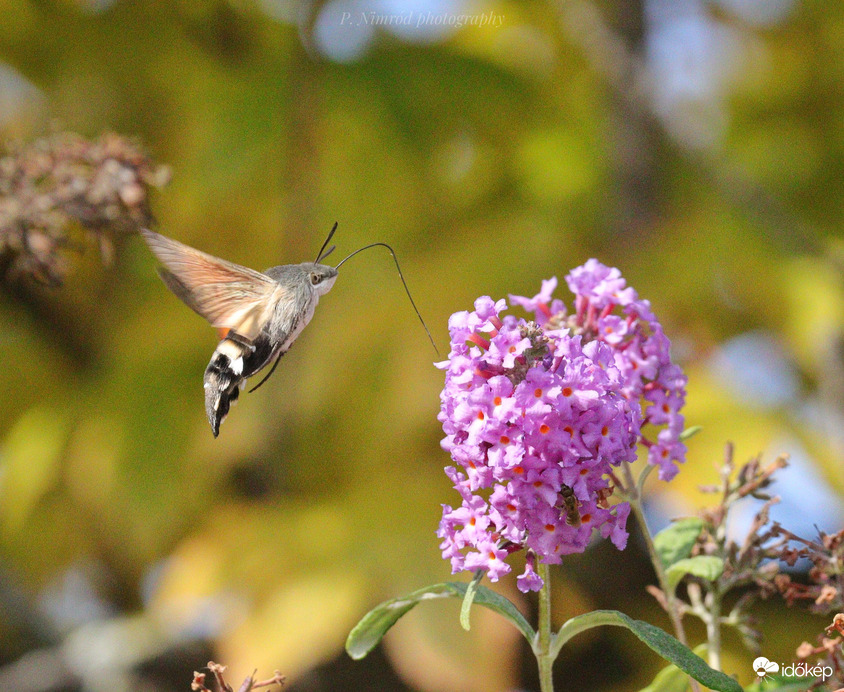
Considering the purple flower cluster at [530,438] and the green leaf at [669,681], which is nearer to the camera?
the purple flower cluster at [530,438]

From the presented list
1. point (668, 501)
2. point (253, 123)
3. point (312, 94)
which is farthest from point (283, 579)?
point (312, 94)

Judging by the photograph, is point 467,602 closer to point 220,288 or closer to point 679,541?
point 679,541

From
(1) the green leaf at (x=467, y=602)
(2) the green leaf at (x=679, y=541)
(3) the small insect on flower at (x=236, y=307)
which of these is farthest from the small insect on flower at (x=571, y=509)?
(3) the small insect on flower at (x=236, y=307)

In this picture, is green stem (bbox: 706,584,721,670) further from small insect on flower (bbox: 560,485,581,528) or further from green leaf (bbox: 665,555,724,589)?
small insect on flower (bbox: 560,485,581,528)

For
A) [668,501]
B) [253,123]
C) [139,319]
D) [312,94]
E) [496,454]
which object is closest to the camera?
[496,454]

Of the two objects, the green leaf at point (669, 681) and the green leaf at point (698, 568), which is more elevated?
the green leaf at point (698, 568)

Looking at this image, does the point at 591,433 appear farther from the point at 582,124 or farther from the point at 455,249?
the point at 582,124

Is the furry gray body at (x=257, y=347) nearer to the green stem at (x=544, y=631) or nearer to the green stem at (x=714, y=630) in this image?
the green stem at (x=544, y=631)
